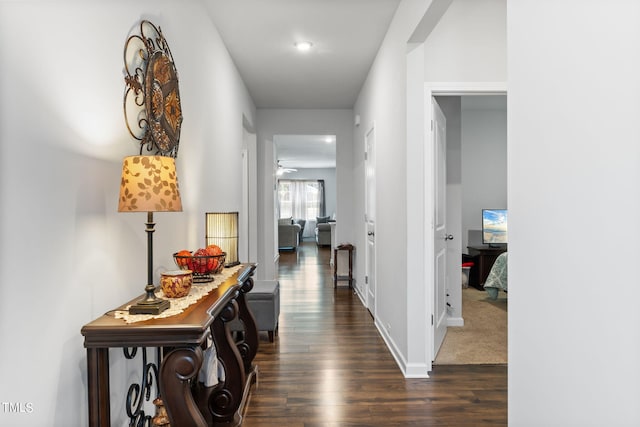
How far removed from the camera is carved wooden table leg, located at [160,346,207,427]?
1394mm

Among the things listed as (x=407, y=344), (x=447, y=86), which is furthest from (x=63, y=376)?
(x=447, y=86)

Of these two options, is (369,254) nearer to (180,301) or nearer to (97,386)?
(180,301)

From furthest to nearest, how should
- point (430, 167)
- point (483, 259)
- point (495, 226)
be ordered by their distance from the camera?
point (495, 226)
point (483, 259)
point (430, 167)

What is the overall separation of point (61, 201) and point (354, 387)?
7.05 ft

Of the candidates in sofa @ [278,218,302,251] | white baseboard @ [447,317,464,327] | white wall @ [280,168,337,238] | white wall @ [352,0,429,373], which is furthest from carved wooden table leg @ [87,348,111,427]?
white wall @ [280,168,337,238]

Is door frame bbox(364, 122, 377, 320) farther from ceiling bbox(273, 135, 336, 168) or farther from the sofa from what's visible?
the sofa

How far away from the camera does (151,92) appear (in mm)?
2035

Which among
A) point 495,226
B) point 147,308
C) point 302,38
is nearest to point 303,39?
point 302,38

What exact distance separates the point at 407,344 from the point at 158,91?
2.29 meters

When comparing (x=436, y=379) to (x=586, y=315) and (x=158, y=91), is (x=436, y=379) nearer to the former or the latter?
(x=586, y=315)

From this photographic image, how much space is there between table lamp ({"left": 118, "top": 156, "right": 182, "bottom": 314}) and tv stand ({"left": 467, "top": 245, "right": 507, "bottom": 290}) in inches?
207

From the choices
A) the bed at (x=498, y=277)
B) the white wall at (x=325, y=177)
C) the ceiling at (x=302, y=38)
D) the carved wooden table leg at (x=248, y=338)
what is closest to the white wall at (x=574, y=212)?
the carved wooden table leg at (x=248, y=338)

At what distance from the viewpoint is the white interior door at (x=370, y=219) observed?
15.4 ft

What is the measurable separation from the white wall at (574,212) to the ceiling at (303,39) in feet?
7.30
